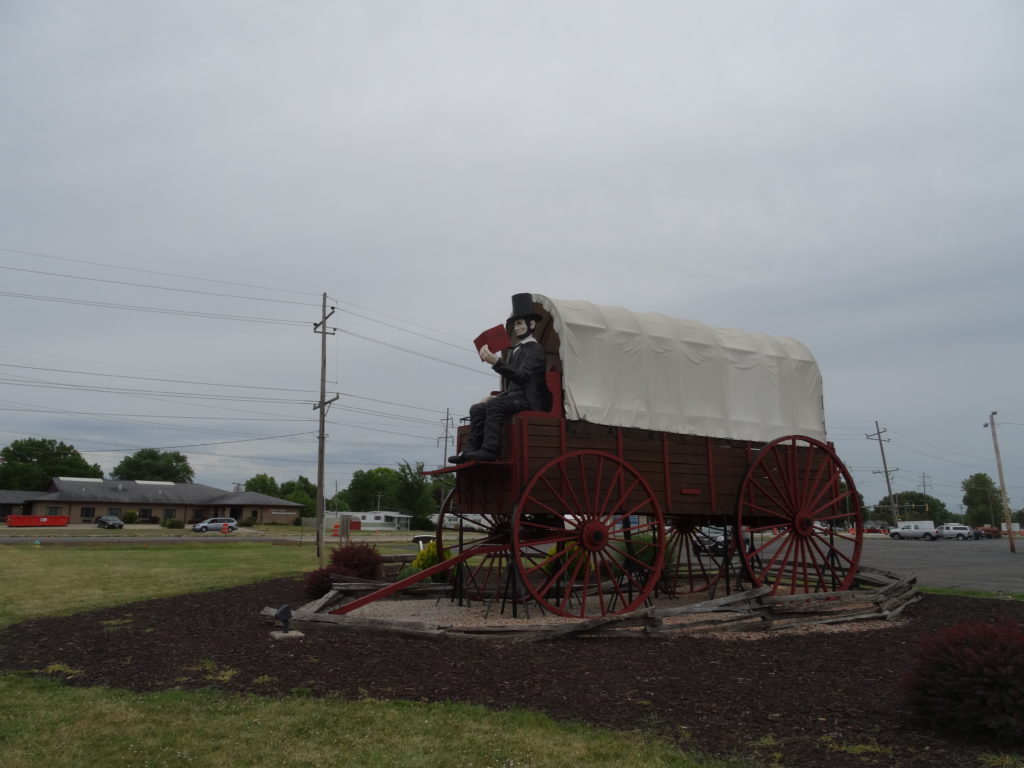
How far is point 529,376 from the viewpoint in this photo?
993 cm

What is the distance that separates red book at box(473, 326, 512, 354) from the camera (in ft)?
36.0

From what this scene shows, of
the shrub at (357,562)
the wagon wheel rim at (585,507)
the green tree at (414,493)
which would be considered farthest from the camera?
the green tree at (414,493)

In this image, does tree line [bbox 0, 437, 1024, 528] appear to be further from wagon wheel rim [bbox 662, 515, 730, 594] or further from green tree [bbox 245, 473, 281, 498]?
wagon wheel rim [bbox 662, 515, 730, 594]

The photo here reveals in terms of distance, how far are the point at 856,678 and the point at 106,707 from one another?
6.49 m

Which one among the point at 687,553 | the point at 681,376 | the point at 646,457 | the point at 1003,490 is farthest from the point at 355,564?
the point at 1003,490

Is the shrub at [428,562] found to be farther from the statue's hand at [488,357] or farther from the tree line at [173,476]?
the tree line at [173,476]

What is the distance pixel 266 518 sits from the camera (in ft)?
233

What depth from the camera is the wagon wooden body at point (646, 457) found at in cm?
977

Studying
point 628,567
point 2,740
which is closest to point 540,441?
point 628,567

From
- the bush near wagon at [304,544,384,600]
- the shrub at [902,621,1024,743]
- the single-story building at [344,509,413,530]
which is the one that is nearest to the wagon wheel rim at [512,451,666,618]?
the bush near wagon at [304,544,384,600]

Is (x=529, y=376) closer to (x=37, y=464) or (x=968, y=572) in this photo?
(x=968, y=572)

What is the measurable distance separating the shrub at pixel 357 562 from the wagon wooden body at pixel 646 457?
66.9 inches

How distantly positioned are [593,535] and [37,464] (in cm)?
9781

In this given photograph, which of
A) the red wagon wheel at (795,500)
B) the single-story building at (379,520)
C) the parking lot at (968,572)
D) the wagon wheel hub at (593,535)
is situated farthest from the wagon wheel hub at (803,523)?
the single-story building at (379,520)
